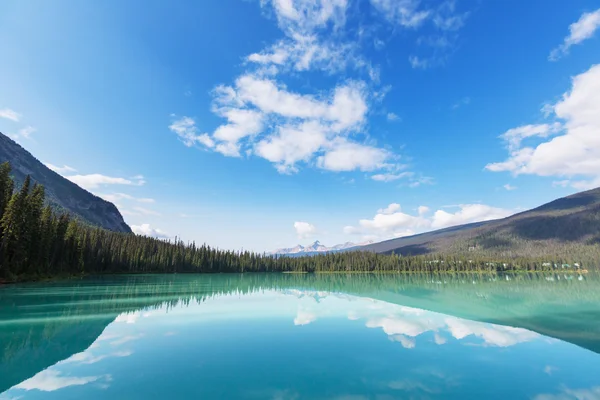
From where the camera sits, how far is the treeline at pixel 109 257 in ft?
162

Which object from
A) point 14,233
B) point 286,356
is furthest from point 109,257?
point 286,356

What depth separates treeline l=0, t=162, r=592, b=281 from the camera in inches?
1943

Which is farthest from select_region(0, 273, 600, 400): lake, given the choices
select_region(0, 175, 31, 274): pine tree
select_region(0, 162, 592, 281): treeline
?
select_region(0, 162, 592, 281): treeline

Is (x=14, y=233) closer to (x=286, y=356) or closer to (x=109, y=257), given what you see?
(x=286, y=356)

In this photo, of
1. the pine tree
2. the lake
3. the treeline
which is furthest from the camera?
the treeline

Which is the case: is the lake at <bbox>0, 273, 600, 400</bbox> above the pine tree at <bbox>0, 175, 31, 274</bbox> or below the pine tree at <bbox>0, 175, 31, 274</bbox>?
below

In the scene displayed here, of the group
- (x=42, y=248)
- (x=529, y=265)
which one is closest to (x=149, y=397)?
(x=42, y=248)

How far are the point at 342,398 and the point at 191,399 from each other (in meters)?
4.94

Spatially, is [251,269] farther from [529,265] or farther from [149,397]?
[529,265]

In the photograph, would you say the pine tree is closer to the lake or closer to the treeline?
the treeline

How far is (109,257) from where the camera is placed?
324 ft

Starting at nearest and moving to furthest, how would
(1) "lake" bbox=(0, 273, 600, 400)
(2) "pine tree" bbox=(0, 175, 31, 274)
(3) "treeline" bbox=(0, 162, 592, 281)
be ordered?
(1) "lake" bbox=(0, 273, 600, 400), (2) "pine tree" bbox=(0, 175, 31, 274), (3) "treeline" bbox=(0, 162, 592, 281)

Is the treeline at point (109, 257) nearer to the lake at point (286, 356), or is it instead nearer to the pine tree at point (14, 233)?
the pine tree at point (14, 233)

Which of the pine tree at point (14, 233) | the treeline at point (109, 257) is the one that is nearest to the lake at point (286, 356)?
the pine tree at point (14, 233)
